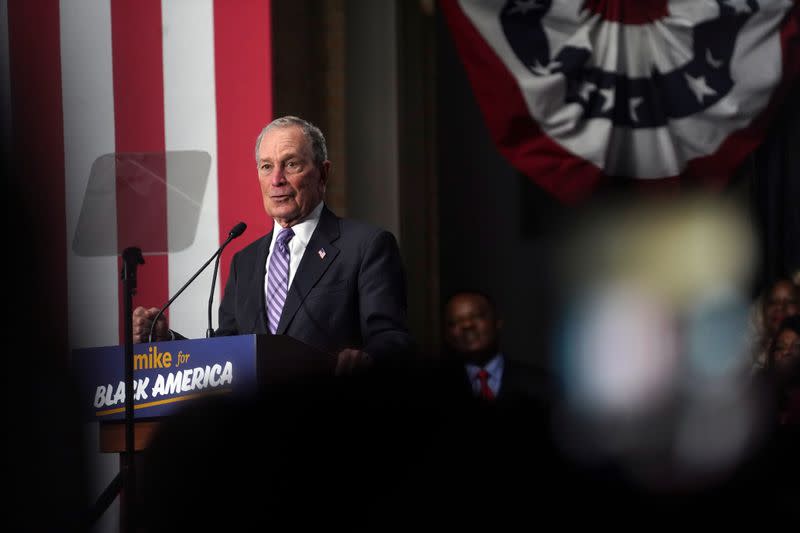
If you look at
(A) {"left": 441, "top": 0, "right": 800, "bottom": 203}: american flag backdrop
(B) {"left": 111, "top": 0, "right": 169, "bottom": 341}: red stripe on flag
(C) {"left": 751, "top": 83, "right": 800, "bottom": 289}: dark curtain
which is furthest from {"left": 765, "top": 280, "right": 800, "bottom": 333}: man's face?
(B) {"left": 111, "top": 0, "right": 169, "bottom": 341}: red stripe on flag

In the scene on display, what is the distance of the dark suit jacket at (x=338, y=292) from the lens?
2.77m

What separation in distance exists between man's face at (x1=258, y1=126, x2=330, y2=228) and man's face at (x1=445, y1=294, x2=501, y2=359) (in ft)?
7.12

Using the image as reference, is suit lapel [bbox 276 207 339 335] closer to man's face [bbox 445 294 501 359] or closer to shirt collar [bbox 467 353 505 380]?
shirt collar [bbox 467 353 505 380]

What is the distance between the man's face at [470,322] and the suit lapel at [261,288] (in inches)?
84.5

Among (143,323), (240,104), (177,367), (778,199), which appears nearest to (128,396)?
(177,367)

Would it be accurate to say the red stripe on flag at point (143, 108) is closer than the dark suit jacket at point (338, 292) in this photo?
No

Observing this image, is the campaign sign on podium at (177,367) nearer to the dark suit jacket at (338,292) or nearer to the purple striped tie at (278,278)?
the dark suit jacket at (338,292)

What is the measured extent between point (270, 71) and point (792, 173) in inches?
122

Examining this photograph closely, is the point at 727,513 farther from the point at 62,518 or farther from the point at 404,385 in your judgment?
the point at 62,518

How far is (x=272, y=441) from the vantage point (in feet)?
1.97

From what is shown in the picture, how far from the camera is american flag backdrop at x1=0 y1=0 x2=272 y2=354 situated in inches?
169

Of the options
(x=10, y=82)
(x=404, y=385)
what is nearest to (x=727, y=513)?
(x=404, y=385)

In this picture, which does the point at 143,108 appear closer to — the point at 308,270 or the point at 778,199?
the point at 308,270

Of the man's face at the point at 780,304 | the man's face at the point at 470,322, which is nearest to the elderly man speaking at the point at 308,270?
the man's face at the point at 470,322
